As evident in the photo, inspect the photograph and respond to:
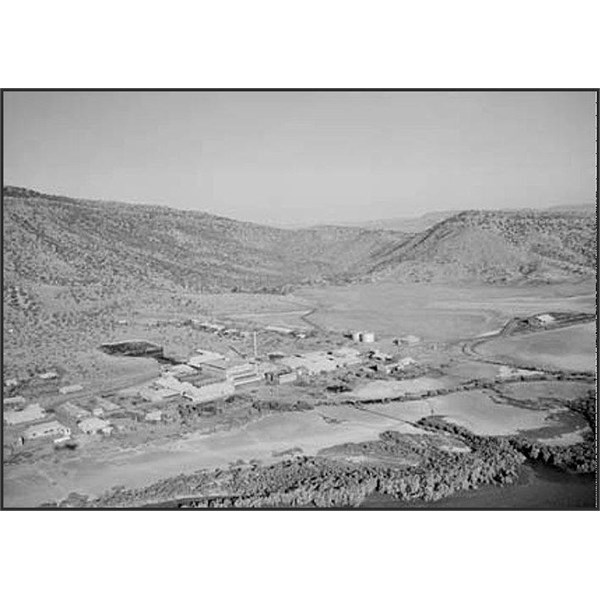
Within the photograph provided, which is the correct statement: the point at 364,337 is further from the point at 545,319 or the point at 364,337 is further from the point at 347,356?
the point at 545,319

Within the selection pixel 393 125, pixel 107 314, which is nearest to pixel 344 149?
pixel 393 125

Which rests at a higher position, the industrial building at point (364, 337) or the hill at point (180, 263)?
the hill at point (180, 263)

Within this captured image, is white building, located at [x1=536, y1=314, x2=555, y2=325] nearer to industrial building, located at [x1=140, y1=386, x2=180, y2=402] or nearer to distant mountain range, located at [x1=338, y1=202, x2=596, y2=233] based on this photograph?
distant mountain range, located at [x1=338, y1=202, x2=596, y2=233]

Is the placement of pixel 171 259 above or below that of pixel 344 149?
below

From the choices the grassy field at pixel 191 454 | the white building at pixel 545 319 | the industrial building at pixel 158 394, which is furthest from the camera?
the white building at pixel 545 319

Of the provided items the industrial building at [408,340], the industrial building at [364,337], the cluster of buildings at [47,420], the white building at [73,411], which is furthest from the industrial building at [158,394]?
the industrial building at [408,340]

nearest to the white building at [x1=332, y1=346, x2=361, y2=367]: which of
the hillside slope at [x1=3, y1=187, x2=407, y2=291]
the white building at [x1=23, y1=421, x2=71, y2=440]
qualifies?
the hillside slope at [x1=3, y1=187, x2=407, y2=291]

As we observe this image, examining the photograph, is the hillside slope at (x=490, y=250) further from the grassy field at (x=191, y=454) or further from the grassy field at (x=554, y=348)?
the grassy field at (x=191, y=454)

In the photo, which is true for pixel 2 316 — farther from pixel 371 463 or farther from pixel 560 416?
pixel 560 416

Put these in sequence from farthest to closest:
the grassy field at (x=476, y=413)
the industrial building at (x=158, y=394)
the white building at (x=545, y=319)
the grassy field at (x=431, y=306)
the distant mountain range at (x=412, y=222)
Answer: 1. the distant mountain range at (x=412, y=222)
2. the grassy field at (x=431, y=306)
3. the white building at (x=545, y=319)
4. the grassy field at (x=476, y=413)
5. the industrial building at (x=158, y=394)
